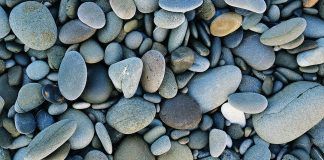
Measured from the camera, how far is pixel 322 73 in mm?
1656

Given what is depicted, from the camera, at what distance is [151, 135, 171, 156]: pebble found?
1.53 metres

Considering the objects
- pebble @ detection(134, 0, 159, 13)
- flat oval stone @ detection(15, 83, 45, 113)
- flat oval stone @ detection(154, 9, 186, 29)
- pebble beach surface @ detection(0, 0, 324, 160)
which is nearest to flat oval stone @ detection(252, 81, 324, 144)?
pebble beach surface @ detection(0, 0, 324, 160)

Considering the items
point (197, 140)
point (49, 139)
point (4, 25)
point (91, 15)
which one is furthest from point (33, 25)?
point (197, 140)

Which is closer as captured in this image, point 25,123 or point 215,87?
point 25,123

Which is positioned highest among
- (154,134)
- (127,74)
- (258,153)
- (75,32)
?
(75,32)

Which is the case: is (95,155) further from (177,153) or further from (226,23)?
(226,23)

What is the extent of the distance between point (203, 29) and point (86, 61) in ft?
1.58

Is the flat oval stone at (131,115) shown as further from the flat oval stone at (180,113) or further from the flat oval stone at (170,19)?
the flat oval stone at (170,19)

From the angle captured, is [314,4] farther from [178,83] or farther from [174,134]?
[174,134]

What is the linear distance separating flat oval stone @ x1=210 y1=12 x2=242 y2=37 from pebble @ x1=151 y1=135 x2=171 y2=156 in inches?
18.7

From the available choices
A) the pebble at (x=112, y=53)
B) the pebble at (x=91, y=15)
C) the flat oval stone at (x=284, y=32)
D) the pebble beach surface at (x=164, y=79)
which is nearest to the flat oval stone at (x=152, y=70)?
the pebble beach surface at (x=164, y=79)

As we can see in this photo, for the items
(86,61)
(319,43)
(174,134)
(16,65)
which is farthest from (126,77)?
(319,43)

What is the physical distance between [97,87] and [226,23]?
569 millimetres

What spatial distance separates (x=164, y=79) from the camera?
5.18 ft
